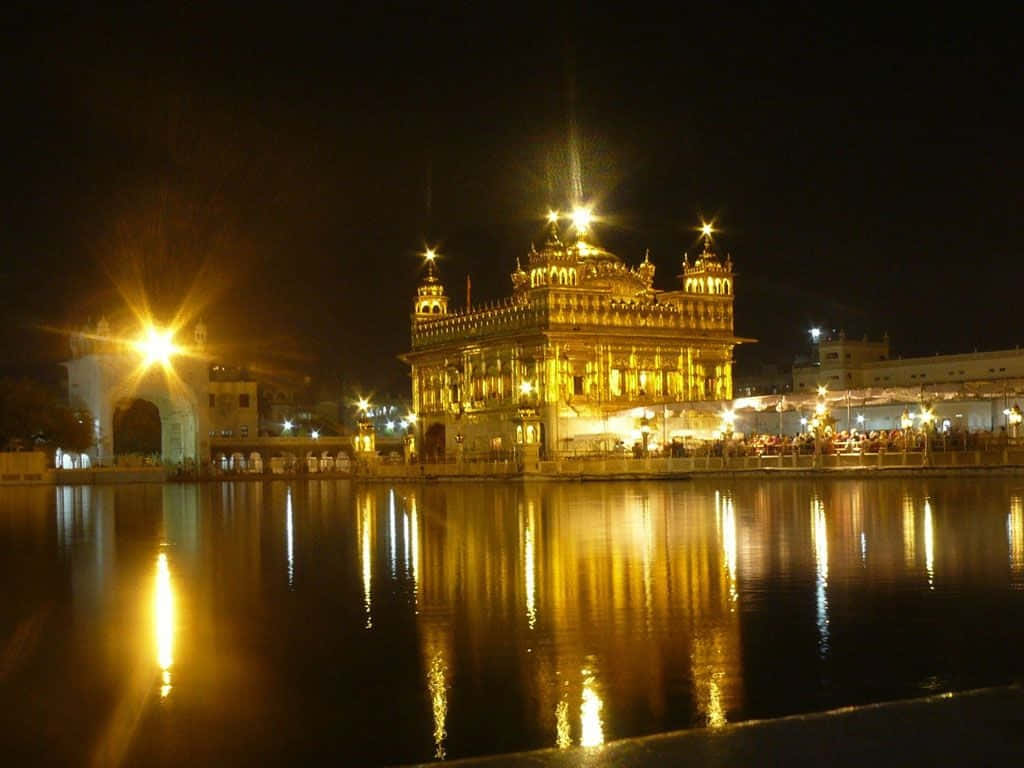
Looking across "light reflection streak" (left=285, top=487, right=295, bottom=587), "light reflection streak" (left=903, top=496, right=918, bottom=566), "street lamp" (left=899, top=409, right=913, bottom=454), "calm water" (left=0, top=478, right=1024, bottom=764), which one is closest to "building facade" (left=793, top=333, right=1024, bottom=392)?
"street lamp" (left=899, top=409, right=913, bottom=454)

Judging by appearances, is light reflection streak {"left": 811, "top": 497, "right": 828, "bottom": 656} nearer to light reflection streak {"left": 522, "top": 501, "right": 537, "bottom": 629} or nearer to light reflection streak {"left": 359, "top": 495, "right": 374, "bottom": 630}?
light reflection streak {"left": 522, "top": 501, "right": 537, "bottom": 629}

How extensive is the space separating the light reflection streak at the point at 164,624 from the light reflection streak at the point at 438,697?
1590 millimetres

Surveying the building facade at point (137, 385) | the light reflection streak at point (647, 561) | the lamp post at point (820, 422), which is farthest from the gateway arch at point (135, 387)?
the light reflection streak at point (647, 561)

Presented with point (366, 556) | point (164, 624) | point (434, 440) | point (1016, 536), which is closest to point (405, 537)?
point (366, 556)

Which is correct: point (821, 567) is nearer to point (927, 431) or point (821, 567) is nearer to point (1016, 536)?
point (1016, 536)

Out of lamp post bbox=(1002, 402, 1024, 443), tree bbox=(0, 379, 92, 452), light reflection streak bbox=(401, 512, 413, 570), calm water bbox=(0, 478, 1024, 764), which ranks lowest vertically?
calm water bbox=(0, 478, 1024, 764)

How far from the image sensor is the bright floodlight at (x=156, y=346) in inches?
2852

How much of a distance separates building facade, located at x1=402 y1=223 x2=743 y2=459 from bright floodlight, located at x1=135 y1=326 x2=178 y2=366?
43.1 ft

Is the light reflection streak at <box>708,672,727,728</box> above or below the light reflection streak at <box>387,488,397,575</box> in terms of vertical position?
below

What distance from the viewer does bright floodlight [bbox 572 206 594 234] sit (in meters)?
64.7

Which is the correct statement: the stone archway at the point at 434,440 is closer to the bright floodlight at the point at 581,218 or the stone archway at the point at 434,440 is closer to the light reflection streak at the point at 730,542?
the bright floodlight at the point at 581,218

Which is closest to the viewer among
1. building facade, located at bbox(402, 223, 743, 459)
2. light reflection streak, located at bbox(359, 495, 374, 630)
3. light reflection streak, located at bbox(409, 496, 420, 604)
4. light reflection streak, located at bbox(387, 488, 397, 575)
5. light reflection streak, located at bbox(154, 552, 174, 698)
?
light reflection streak, located at bbox(154, 552, 174, 698)

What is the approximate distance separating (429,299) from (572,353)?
1290cm

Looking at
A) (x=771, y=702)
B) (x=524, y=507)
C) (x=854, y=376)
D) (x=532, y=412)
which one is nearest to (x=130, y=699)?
(x=771, y=702)
